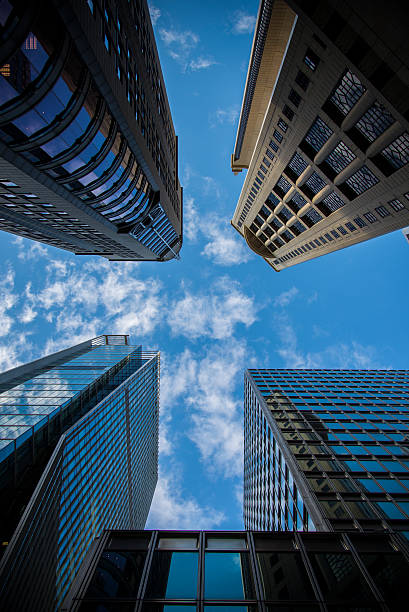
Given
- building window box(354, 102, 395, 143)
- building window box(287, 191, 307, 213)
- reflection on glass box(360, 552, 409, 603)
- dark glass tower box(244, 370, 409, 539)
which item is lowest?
dark glass tower box(244, 370, 409, 539)

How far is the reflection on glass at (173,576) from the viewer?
8.77 m

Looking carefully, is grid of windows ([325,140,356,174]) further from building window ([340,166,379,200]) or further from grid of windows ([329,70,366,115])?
grid of windows ([329,70,366,115])

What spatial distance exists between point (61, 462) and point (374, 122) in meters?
40.4

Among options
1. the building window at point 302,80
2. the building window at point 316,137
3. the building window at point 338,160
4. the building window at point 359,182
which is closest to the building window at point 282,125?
the building window at point 316,137

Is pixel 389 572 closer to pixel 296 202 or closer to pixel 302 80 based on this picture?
pixel 302 80

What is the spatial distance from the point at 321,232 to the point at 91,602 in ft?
148

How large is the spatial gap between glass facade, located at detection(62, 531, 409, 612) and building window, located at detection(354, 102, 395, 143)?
27.2 meters

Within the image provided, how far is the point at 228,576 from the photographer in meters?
9.39

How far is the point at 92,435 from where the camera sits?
29.9 meters

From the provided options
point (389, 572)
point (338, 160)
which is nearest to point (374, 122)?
point (338, 160)

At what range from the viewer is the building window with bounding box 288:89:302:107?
2632cm

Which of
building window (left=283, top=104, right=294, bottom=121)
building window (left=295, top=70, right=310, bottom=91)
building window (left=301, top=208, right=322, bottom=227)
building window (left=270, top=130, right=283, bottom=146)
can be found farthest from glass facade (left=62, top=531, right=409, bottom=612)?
building window (left=270, top=130, right=283, bottom=146)

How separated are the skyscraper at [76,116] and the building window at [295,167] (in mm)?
19143

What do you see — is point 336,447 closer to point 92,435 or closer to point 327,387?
point 327,387
